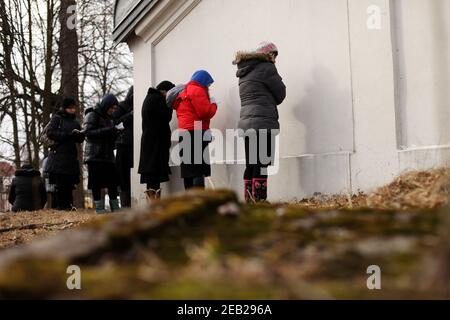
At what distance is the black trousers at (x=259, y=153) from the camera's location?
6.01 meters

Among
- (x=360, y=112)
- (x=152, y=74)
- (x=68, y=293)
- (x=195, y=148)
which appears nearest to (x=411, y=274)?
(x=68, y=293)

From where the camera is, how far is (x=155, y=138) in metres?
7.62

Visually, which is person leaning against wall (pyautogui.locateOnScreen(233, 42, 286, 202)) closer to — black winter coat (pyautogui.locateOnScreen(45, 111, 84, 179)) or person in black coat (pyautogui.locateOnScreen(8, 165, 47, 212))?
black winter coat (pyautogui.locateOnScreen(45, 111, 84, 179))

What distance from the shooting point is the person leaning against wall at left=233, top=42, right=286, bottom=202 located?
238 inches

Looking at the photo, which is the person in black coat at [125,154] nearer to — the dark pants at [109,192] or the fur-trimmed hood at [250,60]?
the dark pants at [109,192]

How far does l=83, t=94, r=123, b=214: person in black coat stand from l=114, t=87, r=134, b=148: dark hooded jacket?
557mm

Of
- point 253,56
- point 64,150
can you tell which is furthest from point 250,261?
point 64,150

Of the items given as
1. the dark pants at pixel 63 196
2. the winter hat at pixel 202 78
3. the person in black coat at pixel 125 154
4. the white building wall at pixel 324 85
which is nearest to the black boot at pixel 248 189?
the white building wall at pixel 324 85

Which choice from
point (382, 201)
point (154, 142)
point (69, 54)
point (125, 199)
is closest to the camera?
point (382, 201)

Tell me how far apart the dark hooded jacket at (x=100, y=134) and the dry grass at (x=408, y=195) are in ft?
10.9

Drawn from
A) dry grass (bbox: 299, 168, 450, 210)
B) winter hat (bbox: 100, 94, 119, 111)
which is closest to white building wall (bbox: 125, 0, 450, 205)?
dry grass (bbox: 299, 168, 450, 210)

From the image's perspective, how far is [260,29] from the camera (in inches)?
292

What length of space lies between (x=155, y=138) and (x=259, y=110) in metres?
1.93

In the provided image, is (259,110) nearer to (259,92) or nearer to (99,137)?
(259,92)
